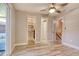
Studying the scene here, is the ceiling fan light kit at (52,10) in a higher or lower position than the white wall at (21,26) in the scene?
higher

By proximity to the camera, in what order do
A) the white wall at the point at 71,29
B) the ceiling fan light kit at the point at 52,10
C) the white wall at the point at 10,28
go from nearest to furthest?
the white wall at the point at 10,28
the ceiling fan light kit at the point at 52,10
the white wall at the point at 71,29

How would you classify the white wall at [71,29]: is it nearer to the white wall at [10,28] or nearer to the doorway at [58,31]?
the doorway at [58,31]

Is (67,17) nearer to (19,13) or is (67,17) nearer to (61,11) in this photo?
(61,11)

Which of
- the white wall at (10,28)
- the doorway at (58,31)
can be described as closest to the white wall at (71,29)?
the doorway at (58,31)

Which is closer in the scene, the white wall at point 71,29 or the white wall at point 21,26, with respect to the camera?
the white wall at point 21,26

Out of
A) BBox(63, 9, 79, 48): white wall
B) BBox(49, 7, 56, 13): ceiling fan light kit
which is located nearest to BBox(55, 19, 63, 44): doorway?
BBox(63, 9, 79, 48): white wall

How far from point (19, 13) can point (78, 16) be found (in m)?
2.11

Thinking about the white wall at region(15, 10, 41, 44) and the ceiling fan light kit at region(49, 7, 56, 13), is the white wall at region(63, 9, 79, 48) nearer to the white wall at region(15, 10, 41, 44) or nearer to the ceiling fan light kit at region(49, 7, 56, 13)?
the ceiling fan light kit at region(49, 7, 56, 13)

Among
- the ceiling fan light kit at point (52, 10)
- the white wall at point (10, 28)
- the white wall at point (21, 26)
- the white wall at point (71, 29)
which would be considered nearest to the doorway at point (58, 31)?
the white wall at point (71, 29)

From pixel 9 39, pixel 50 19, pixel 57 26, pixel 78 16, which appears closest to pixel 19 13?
pixel 9 39

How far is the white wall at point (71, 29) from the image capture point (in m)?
4.38

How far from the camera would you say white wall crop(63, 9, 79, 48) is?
14.4ft

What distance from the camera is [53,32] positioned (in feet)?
12.8

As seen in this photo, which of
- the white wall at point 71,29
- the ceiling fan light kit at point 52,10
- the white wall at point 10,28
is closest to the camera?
the white wall at point 10,28
